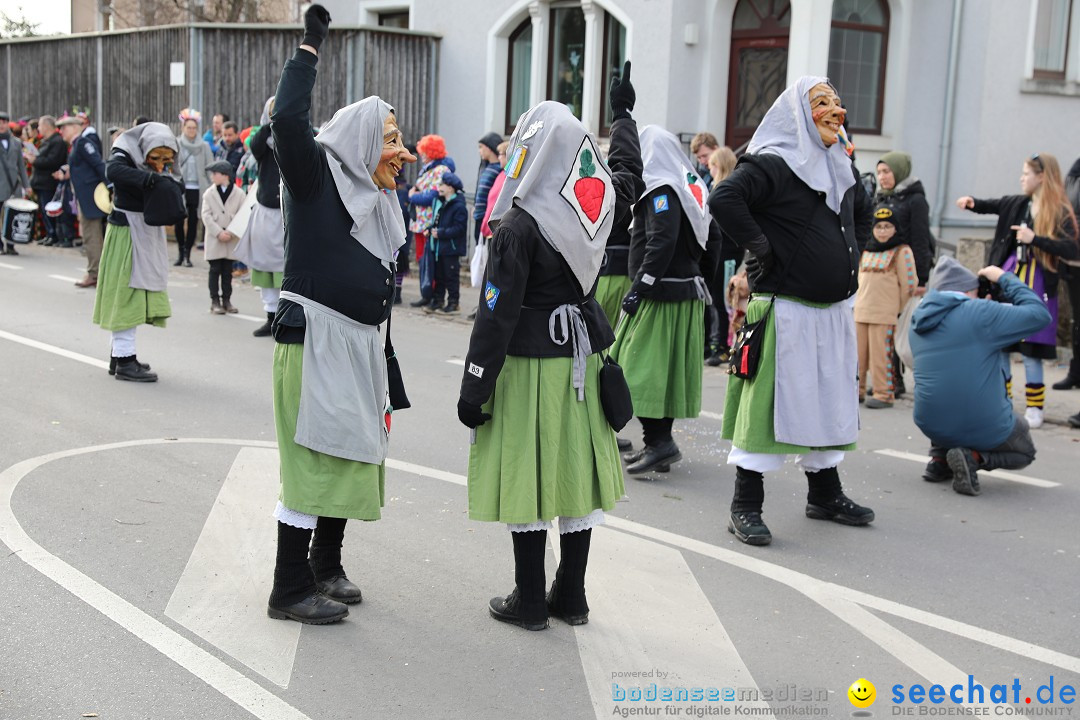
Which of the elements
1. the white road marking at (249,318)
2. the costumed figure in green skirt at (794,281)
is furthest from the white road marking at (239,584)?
the white road marking at (249,318)

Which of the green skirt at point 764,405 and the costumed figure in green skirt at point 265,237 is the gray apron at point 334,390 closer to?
the green skirt at point 764,405

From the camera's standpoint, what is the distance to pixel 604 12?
1717cm

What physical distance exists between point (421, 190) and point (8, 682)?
10275 mm

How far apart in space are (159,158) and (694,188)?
4.25 metres

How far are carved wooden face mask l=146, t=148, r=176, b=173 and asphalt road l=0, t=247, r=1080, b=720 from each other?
2.10 meters

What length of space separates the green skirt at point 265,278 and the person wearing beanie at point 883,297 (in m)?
5.22

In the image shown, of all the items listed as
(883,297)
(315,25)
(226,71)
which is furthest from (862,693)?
(226,71)

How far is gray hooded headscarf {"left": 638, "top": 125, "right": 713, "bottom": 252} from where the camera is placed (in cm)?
696

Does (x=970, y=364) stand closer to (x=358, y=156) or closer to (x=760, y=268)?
(x=760, y=268)

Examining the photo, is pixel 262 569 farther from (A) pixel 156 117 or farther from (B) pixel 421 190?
(A) pixel 156 117

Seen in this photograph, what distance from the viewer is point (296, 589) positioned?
14.9 ft

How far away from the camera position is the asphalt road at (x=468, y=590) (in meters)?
4.05

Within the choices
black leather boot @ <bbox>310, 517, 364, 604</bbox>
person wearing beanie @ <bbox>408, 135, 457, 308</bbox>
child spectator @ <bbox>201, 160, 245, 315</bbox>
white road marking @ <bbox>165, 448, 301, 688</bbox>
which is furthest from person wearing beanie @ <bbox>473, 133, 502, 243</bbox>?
black leather boot @ <bbox>310, 517, 364, 604</bbox>

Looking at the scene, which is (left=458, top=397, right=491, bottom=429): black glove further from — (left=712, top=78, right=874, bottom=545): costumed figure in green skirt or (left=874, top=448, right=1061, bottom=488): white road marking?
(left=874, top=448, right=1061, bottom=488): white road marking
